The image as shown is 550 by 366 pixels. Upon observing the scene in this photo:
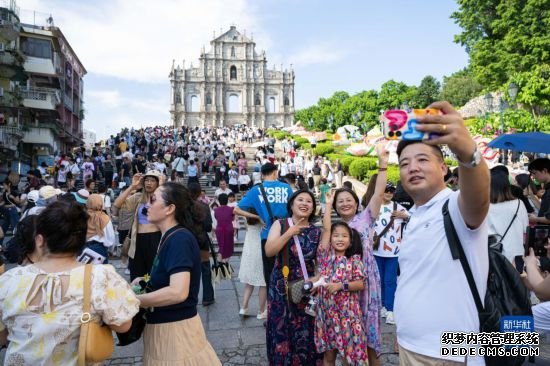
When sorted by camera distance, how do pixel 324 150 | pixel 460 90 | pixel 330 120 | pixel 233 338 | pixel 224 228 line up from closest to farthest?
pixel 233 338, pixel 224 228, pixel 324 150, pixel 460 90, pixel 330 120

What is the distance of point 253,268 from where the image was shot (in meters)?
5.05

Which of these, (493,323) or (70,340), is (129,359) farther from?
(493,323)

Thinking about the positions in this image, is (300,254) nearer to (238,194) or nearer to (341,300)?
(341,300)

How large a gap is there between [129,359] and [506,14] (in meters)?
28.4

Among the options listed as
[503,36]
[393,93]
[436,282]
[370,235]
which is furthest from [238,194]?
[393,93]

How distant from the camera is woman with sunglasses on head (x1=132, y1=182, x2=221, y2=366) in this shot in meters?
2.23

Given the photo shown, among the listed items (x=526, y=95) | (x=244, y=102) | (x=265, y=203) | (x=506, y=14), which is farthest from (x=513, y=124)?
(x=244, y=102)

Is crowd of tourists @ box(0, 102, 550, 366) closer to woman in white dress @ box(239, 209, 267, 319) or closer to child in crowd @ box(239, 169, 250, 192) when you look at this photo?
woman in white dress @ box(239, 209, 267, 319)

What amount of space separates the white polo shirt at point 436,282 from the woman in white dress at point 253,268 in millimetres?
3239

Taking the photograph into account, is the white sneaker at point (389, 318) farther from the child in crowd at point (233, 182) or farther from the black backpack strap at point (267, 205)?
the child in crowd at point (233, 182)

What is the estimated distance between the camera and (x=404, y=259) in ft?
6.23

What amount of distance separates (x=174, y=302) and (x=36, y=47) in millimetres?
30887

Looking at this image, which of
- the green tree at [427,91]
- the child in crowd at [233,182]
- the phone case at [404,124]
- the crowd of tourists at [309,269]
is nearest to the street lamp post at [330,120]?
the green tree at [427,91]

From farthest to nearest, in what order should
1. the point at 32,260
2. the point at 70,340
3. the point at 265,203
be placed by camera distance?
the point at 265,203 < the point at 32,260 < the point at 70,340
